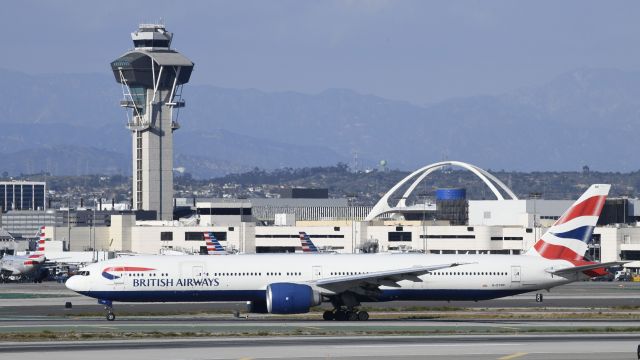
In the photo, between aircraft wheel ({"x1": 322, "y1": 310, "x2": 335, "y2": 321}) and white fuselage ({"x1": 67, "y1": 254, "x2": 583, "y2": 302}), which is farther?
aircraft wheel ({"x1": 322, "y1": 310, "x2": 335, "y2": 321})

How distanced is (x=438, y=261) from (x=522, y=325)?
25.1 feet

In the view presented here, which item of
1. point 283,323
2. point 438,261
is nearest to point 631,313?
point 438,261

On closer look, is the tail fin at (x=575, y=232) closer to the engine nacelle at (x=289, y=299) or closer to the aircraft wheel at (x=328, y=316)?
the aircraft wheel at (x=328, y=316)

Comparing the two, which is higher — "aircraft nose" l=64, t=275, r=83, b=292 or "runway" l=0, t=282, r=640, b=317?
"aircraft nose" l=64, t=275, r=83, b=292

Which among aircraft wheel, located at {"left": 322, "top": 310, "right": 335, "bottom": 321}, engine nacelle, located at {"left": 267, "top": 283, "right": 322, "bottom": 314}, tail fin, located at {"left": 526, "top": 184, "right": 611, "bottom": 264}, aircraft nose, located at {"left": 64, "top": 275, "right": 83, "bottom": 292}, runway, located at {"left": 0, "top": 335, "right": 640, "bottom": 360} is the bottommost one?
runway, located at {"left": 0, "top": 335, "right": 640, "bottom": 360}

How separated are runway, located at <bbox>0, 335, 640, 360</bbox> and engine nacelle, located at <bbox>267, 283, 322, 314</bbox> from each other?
10268 millimetres

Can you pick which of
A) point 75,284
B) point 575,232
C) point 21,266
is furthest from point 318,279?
point 21,266

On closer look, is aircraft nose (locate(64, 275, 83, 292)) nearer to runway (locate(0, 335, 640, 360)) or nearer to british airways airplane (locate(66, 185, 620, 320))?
british airways airplane (locate(66, 185, 620, 320))

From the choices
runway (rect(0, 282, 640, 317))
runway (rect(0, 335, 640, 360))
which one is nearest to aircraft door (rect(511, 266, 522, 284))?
runway (rect(0, 282, 640, 317))

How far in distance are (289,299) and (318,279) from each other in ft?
10.8

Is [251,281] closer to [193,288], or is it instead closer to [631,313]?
[193,288]

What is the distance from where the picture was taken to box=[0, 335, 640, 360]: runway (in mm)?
54125

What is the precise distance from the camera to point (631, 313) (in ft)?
268

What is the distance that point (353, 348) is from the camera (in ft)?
188
